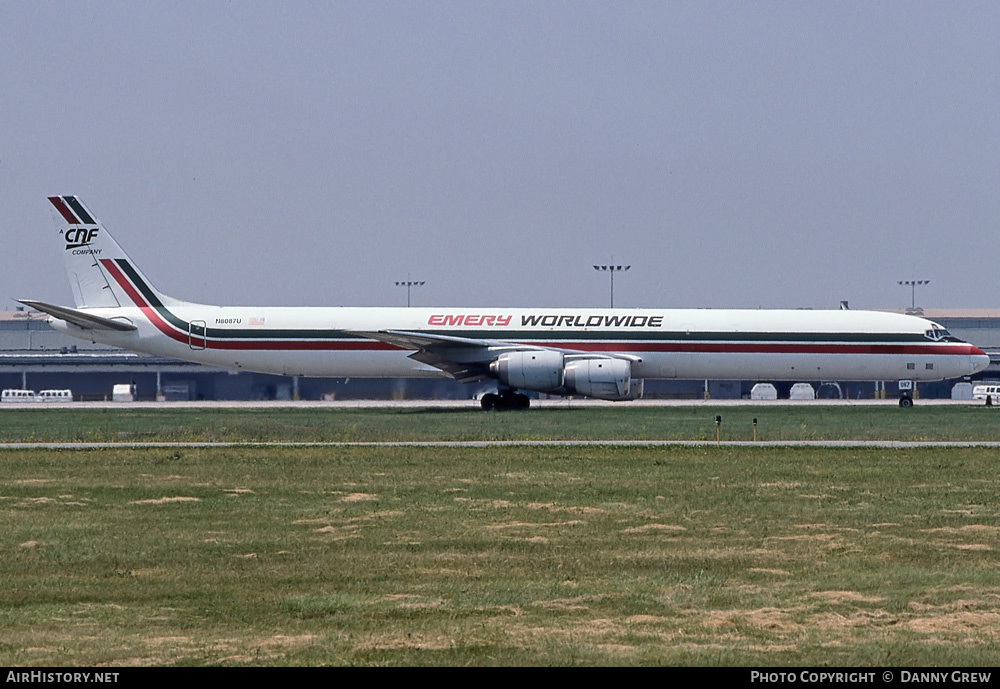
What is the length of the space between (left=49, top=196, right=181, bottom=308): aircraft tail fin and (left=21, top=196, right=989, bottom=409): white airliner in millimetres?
1337

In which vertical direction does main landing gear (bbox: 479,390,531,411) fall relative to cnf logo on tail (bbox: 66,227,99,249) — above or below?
below

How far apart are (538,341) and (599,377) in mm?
4047

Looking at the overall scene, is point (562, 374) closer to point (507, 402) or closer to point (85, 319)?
point (507, 402)

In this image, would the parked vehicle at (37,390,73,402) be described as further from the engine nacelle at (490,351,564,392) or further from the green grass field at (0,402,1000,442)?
the engine nacelle at (490,351,564,392)

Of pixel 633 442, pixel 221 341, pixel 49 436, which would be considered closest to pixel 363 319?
pixel 221 341

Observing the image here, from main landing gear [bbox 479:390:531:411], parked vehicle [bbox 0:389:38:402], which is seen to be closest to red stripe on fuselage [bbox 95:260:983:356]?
main landing gear [bbox 479:390:531:411]

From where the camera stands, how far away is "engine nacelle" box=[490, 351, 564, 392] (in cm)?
5022

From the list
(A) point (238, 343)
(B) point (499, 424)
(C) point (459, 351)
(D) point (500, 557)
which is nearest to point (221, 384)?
(A) point (238, 343)

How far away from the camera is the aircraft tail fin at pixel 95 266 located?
183ft

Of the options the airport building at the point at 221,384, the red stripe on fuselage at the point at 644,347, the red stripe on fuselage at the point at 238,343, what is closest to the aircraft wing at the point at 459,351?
the red stripe on fuselage at the point at 644,347

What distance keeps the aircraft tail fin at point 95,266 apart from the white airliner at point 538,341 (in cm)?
134
